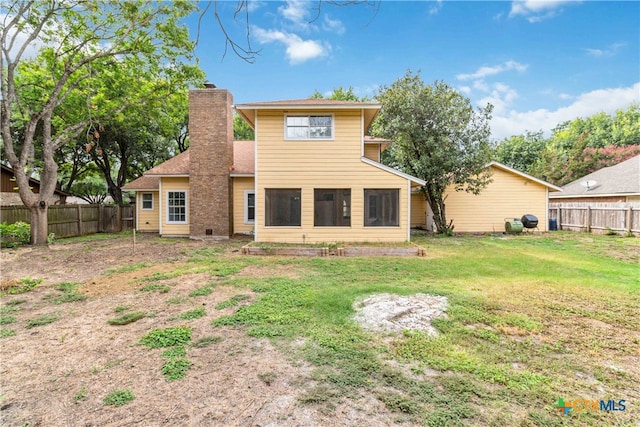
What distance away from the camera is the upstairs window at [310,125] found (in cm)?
1041

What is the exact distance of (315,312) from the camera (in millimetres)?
4348

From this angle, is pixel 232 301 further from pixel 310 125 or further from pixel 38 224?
pixel 38 224

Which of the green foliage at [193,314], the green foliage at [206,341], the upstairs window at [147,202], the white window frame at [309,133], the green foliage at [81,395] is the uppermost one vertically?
the white window frame at [309,133]

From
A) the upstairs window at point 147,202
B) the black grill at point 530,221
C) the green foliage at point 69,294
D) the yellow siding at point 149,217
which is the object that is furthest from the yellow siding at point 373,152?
the green foliage at point 69,294

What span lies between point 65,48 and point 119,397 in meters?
14.8

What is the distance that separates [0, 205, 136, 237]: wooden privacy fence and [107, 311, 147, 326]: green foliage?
11365mm

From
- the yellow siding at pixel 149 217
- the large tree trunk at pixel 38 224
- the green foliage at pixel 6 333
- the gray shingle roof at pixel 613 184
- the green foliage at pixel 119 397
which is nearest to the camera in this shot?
the green foliage at pixel 119 397

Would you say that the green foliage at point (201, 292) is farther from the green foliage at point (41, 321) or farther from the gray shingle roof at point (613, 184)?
the gray shingle roof at point (613, 184)

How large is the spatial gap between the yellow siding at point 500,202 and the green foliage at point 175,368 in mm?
14491

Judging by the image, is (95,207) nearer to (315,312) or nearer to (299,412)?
(315,312)

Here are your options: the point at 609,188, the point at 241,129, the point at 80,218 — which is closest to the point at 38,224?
the point at 80,218

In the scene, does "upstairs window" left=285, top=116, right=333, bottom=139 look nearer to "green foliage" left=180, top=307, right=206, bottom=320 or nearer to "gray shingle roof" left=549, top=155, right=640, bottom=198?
"green foliage" left=180, top=307, right=206, bottom=320

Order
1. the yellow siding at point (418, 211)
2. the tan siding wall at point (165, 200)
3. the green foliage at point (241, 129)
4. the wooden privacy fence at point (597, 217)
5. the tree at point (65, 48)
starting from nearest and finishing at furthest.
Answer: the tree at point (65, 48) → the wooden privacy fence at point (597, 217) → the tan siding wall at point (165, 200) → the yellow siding at point (418, 211) → the green foliage at point (241, 129)

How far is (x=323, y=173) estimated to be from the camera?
34.2ft
